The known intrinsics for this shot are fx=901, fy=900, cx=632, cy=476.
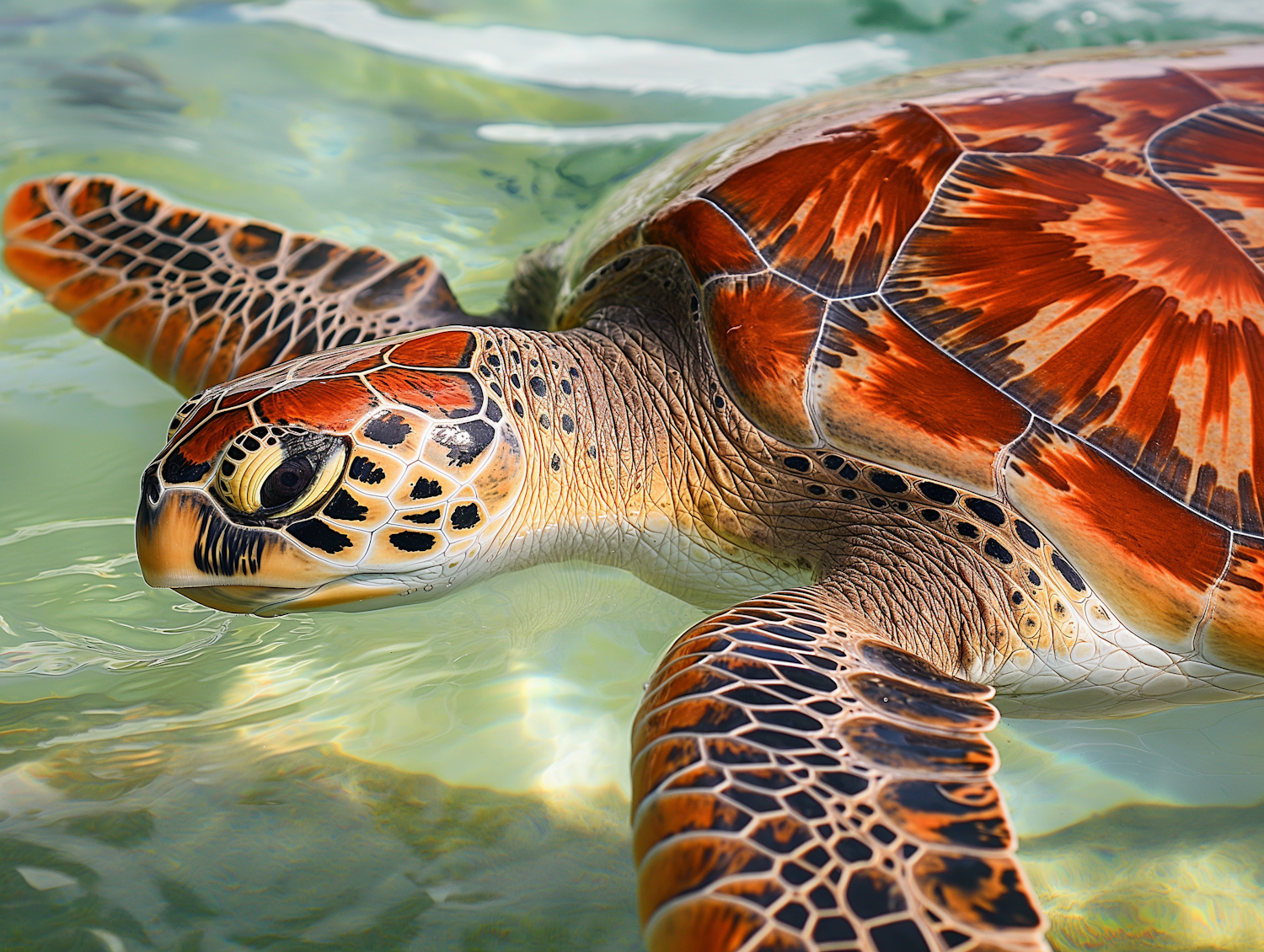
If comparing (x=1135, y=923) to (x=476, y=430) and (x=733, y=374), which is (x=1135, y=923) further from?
(x=476, y=430)

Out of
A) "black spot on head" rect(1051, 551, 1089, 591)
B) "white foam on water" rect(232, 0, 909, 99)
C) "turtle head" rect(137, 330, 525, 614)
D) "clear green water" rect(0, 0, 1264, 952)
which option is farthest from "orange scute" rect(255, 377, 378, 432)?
"white foam on water" rect(232, 0, 909, 99)

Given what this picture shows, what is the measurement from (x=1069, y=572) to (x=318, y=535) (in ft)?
3.31

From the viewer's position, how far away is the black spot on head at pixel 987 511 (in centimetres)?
120

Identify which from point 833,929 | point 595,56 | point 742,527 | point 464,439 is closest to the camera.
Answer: point 833,929

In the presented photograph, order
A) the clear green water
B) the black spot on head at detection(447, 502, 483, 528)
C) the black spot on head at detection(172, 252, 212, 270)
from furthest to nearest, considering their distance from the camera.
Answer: the black spot on head at detection(172, 252, 212, 270) < the black spot on head at detection(447, 502, 483, 528) < the clear green water

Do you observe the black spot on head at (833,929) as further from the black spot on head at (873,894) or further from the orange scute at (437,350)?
the orange scute at (437,350)

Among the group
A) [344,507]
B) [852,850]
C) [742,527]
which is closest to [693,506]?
[742,527]

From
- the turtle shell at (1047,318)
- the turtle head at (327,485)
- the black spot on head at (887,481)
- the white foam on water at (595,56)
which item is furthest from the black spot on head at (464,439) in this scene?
the white foam on water at (595,56)

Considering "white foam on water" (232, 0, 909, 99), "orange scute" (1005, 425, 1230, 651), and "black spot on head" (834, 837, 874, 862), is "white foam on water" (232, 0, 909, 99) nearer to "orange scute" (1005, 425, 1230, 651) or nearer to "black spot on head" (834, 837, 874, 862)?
"orange scute" (1005, 425, 1230, 651)

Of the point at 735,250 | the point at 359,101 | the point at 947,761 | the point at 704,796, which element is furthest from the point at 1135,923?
the point at 359,101

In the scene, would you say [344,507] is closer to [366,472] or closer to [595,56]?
[366,472]

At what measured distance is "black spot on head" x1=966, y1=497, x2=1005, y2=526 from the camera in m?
1.20

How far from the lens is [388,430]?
122 centimetres

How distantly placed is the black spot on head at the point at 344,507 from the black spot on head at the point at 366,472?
0.03 metres
